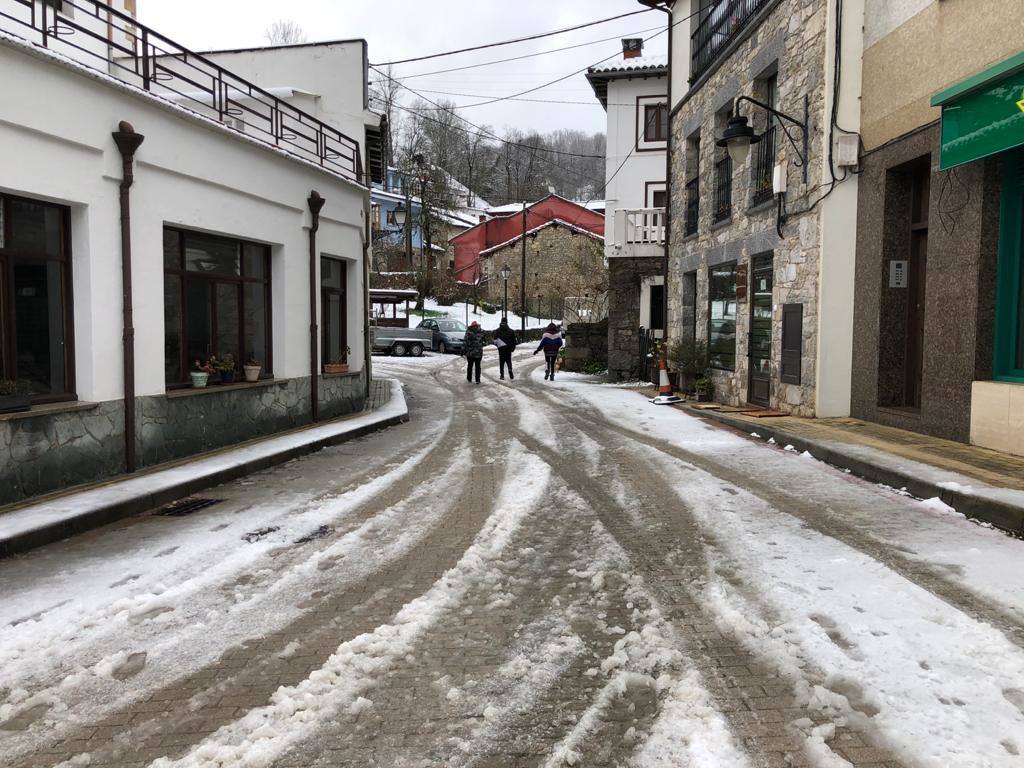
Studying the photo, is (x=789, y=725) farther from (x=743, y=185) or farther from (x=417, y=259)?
(x=417, y=259)

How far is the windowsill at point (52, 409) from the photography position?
626 cm

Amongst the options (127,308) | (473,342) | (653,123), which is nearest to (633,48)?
(653,123)

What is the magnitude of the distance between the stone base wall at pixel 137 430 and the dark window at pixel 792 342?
290 inches

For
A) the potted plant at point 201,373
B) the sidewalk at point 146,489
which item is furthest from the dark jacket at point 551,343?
the potted plant at point 201,373

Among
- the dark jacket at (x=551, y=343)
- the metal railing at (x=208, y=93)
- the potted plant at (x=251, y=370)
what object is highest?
the metal railing at (x=208, y=93)

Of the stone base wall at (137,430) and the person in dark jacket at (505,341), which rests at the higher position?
the person in dark jacket at (505,341)

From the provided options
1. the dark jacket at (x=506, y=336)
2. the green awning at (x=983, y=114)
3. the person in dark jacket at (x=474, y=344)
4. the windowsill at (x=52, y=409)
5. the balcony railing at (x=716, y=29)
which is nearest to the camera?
the windowsill at (x=52, y=409)

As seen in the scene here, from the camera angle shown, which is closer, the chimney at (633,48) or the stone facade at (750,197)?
the stone facade at (750,197)

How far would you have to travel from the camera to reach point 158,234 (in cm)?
810

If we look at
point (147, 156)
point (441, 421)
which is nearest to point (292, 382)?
point (441, 421)

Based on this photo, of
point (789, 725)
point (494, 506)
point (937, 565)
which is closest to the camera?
point (789, 725)

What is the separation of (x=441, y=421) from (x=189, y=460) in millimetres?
4865

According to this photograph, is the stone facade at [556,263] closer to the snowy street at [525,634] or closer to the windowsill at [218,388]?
the windowsill at [218,388]

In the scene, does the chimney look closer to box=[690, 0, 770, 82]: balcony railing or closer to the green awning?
box=[690, 0, 770, 82]: balcony railing
